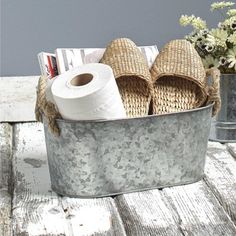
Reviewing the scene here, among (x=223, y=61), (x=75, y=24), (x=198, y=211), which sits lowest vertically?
(x=75, y=24)

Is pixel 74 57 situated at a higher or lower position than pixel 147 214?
higher

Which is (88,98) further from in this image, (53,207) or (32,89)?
(32,89)

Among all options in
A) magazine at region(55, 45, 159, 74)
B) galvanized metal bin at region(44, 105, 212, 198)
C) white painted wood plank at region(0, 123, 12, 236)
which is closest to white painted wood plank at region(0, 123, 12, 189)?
white painted wood plank at region(0, 123, 12, 236)

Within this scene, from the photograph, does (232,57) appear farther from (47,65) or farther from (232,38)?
(47,65)

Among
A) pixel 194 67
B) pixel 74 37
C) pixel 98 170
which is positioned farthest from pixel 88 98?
pixel 74 37

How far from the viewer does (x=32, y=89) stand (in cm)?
178

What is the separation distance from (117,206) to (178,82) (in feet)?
0.89

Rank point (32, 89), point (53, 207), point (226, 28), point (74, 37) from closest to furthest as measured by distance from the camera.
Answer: point (53, 207) → point (226, 28) → point (32, 89) → point (74, 37)

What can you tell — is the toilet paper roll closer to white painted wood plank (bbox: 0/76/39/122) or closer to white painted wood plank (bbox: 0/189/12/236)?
white painted wood plank (bbox: 0/189/12/236)

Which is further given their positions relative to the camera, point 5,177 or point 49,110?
point 5,177

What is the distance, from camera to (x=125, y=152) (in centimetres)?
115

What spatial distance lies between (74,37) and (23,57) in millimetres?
182

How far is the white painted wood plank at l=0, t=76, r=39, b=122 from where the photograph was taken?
5.36ft

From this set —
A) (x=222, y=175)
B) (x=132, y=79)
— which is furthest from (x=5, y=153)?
(x=222, y=175)
